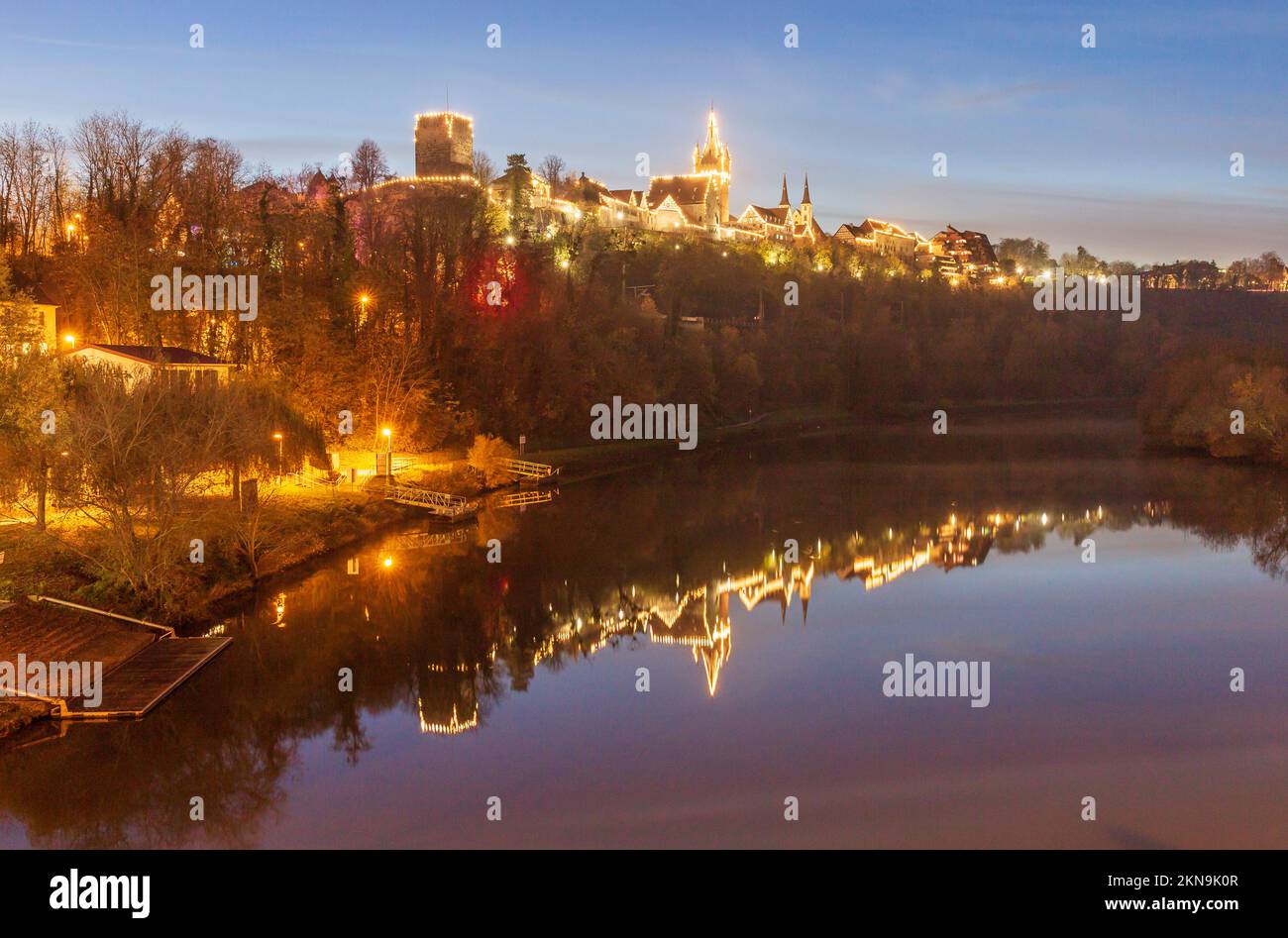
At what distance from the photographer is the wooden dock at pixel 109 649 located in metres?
16.9

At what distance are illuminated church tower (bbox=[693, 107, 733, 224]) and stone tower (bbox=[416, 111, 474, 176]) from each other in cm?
4025

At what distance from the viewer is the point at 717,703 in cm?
1822

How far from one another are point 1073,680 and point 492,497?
25179 millimetres

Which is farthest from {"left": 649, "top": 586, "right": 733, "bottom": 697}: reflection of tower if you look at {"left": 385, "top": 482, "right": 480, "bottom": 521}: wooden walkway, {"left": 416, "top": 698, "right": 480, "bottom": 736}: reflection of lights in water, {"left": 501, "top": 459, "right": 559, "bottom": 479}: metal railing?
{"left": 501, "top": 459, "right": 559, "bottom": 479}: metal railing

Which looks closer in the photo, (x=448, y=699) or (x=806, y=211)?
(x=448, y=699)

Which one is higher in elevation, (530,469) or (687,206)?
(687,206)

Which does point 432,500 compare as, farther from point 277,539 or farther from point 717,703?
point 717,703

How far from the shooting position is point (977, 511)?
37.4 meters

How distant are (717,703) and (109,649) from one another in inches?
402

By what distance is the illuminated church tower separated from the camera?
12081 centimetres

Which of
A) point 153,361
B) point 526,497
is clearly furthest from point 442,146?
point 153,361

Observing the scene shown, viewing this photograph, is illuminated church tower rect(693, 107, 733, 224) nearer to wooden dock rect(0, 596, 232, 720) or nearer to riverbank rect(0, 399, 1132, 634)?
riverbank rect(0, 399, 1132, 634)

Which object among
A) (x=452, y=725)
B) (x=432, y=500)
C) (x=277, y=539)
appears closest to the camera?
(x=452, y=725)
